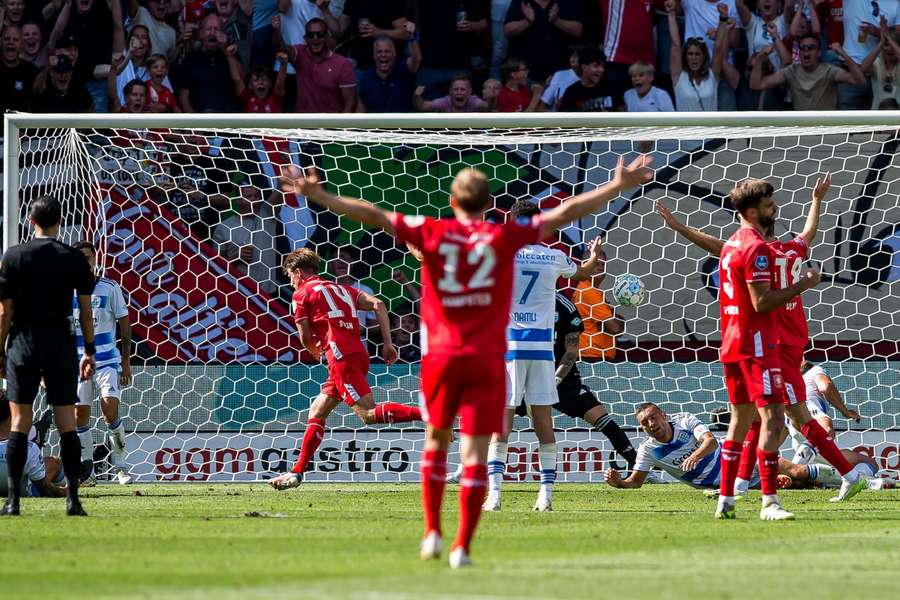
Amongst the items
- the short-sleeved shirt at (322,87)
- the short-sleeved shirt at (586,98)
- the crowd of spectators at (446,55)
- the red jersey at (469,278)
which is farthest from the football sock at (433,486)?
the short-sleeved shirt at (322,87)

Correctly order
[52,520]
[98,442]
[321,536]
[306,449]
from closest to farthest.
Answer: [321,536] < [52,520] < [306,449] < [98,442]

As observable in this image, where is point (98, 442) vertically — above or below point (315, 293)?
below

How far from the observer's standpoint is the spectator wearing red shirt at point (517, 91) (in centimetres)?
1786

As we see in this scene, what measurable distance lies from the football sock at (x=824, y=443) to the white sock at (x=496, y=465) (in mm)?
2288

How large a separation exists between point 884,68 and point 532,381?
9.74 meters

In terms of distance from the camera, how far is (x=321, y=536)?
319 inches

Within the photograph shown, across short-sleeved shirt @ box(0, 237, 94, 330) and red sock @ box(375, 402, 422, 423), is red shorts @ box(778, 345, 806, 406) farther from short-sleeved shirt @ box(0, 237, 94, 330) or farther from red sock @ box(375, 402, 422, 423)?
short-sleeved shirt @ box(0, 237, 94, 330)

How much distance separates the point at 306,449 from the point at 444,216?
4.17m

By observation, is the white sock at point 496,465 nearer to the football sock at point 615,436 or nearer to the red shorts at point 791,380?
the red shorts at point 791,380

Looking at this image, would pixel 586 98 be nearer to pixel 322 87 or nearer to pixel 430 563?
pixel 322 87

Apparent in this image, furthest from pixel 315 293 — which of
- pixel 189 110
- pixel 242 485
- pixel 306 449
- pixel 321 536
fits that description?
pixel 189 110

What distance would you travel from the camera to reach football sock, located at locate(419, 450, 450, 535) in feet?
21.9

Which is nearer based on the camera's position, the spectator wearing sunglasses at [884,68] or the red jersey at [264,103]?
the spectator wearing sunglasses at [884,68]

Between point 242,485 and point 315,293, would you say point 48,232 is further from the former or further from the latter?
point 242,485
